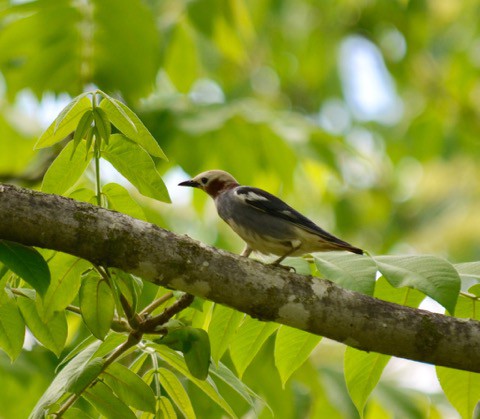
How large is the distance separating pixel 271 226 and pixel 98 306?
5.56ft

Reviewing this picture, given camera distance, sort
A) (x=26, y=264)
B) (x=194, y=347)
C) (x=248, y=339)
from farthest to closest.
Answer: (x=248, y=339)
(x=194, y=347)
(x=26, y=264)

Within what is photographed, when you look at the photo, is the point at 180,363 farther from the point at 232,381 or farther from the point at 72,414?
the point at 72,414

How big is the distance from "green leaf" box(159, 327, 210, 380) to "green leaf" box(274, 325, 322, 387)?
24.1 inches

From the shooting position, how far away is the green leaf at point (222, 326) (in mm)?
3755

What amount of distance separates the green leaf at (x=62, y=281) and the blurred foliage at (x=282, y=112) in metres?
0.35

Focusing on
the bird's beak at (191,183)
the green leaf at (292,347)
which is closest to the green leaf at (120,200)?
the green leaf at (292,347)

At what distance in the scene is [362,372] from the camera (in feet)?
12.5

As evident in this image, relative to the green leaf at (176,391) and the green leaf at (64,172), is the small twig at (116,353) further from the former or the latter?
the green leaf at (64,172)

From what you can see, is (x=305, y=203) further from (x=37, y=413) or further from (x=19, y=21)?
(x=37, y=413)

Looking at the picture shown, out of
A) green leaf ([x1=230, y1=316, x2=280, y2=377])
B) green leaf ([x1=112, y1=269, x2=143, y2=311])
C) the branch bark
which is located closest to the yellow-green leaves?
the branch bark

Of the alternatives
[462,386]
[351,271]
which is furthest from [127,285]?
[462,386]

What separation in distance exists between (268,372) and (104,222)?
2.46 metres

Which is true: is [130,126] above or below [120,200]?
above

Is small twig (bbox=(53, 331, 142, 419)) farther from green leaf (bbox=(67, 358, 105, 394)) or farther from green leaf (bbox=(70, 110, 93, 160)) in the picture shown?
green leaf (bbox=(70, 110, 93, 160))
